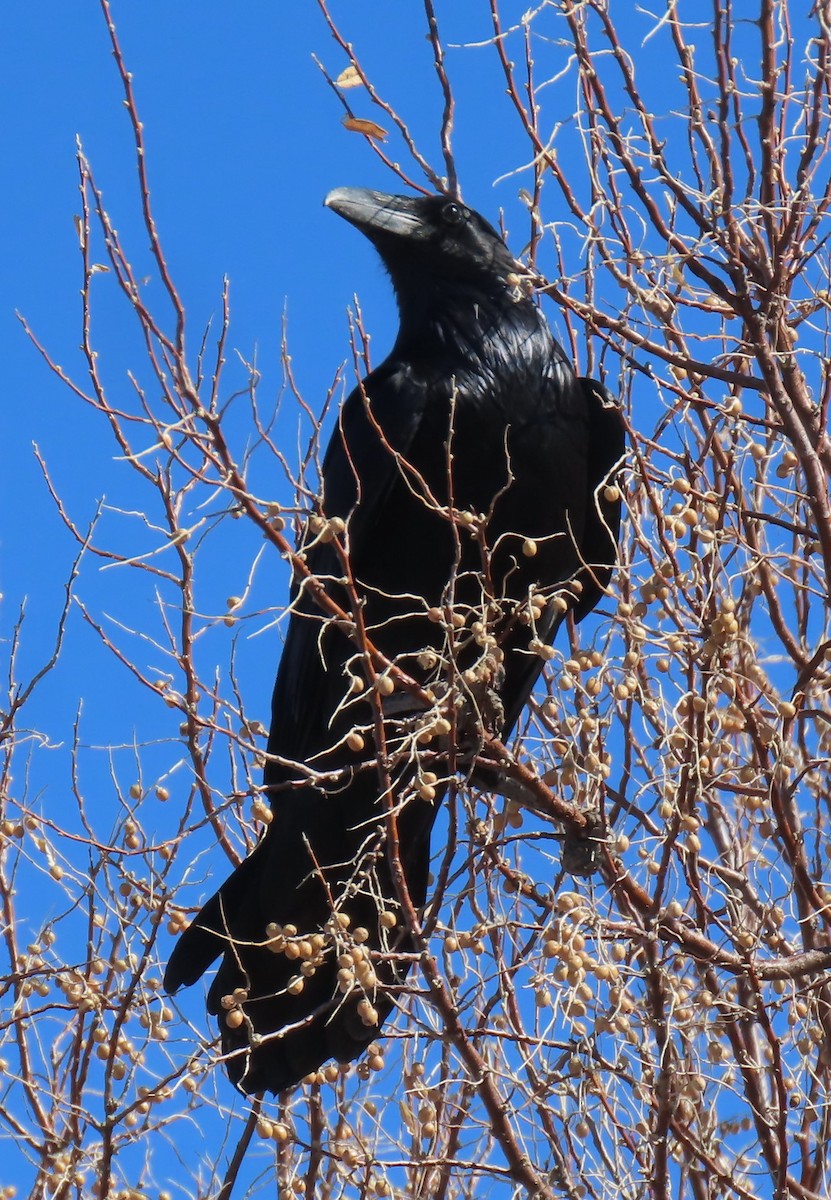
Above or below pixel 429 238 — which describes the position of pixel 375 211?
above

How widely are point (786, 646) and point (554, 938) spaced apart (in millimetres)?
1482

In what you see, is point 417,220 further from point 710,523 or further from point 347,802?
point 710,523

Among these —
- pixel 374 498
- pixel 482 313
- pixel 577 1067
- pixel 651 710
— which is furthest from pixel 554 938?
pixel 482 313

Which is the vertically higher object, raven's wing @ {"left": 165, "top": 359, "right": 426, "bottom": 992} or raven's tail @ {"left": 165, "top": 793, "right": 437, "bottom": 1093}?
raven's wing @ {"left": 165, "top": 359, "right": 426, "bottom": 992}

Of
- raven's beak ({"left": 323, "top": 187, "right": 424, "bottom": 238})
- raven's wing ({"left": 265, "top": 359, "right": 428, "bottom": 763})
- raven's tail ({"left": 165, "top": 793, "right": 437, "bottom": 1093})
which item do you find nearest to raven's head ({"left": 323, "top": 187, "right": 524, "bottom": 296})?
raven's beak ({"left": 323, "top": 187, "right": 424, "bottom": 238})

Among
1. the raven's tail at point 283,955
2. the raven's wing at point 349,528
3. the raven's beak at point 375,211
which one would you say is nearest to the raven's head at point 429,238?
the raven's beak at point 375,211

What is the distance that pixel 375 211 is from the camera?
5293 mm

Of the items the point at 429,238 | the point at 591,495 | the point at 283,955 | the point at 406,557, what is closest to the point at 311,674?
the point at 406,557

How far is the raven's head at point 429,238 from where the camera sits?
17.0 ft

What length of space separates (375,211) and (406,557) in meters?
1.35

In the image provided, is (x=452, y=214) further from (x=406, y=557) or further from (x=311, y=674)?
(x=311, y=674)

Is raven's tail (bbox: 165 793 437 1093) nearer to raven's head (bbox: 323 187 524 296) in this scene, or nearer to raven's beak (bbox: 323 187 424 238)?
raven's head (bbox: 323 187 524 296)

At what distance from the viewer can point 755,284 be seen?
3188 mm

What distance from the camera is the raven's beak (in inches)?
207
